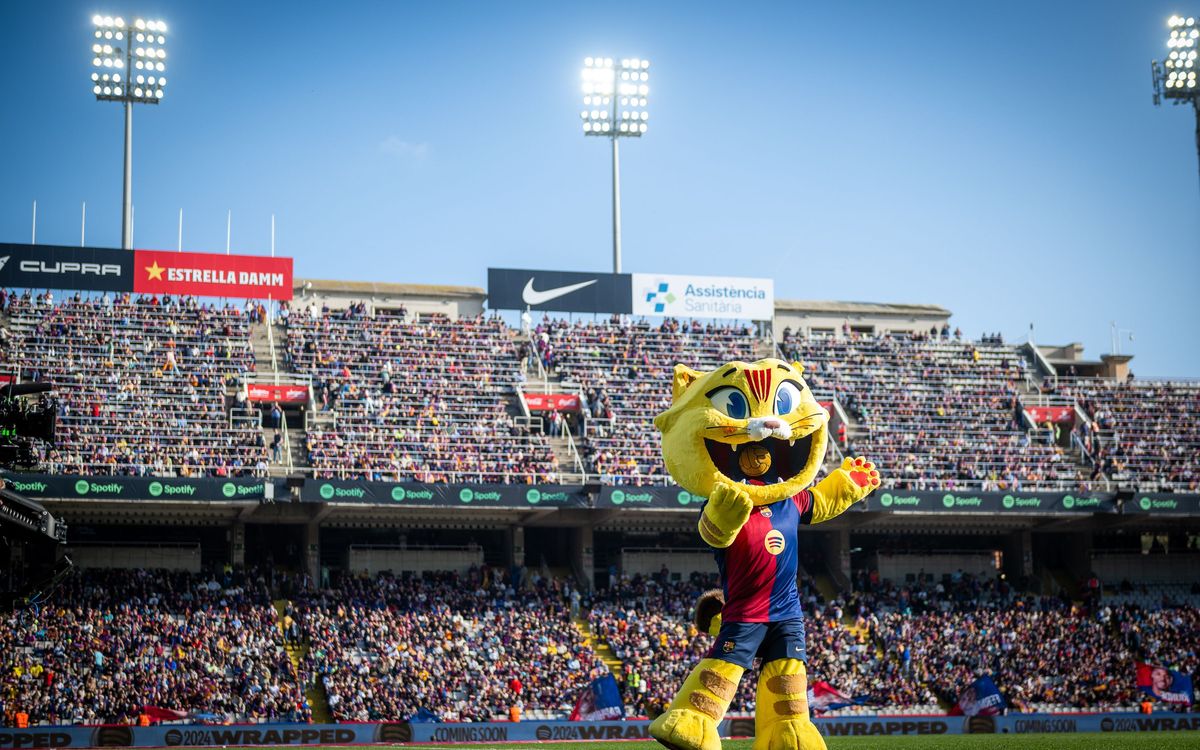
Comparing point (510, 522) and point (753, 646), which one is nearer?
point (753, 646)

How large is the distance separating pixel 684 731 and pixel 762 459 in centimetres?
302

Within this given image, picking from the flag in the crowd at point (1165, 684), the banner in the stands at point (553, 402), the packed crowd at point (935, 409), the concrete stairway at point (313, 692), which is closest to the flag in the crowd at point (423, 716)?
the concrete stairway at point (313, 692)

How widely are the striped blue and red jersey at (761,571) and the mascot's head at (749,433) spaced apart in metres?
0.31

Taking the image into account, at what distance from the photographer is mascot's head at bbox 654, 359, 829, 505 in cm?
1413

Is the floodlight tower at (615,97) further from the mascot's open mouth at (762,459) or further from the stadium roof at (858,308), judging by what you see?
the mascot's open mouth at (762,459)

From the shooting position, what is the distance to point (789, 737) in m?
13.5

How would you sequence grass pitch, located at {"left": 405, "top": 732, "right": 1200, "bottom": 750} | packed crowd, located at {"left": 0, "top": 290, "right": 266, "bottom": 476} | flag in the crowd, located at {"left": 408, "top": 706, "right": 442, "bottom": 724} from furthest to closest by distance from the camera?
packed crowd, located at {"left": 0, "top": 290, "right": 266, "bottom": 476}, flag in the crowd, located at {"left": 408, "top": 706, "right": 442, "bottom": 724}, grass pitch, located at {"left": 405, "top": 732, "right": 1200, "bottom": 750}

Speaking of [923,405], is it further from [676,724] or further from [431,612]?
[676,724]

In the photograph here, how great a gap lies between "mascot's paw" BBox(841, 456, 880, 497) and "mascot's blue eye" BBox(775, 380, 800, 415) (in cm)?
134

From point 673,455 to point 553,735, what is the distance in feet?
62.5

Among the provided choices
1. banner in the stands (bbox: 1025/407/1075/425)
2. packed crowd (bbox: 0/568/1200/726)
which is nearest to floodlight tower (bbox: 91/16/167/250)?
packed crowd (bbox: 0/568/1200/726)

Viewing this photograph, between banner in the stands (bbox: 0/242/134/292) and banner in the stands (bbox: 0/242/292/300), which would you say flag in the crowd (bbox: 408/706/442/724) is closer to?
banner in the stands (bbox: 0/242/292/300)

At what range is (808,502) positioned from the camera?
49.3ft

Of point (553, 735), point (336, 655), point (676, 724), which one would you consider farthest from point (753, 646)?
point (336, 655)
